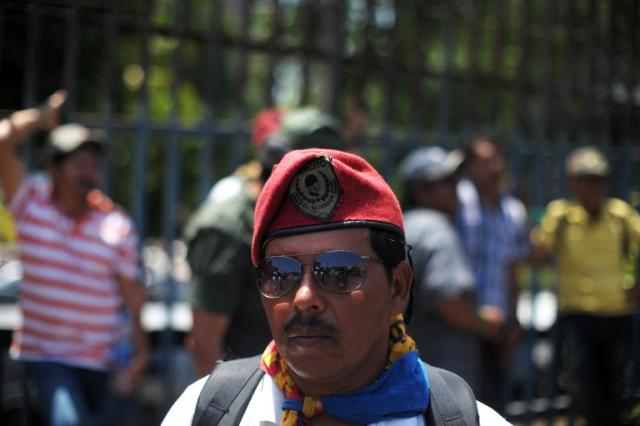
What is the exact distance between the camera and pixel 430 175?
463 centimetres

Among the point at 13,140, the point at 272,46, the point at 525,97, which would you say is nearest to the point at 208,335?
the point at 13,140

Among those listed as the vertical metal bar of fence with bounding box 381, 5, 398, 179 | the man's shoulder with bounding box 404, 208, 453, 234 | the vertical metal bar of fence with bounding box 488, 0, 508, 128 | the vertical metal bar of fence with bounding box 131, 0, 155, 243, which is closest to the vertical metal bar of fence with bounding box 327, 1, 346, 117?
the vertical metal bar of fence with bounding box 381, 5, 398, 179

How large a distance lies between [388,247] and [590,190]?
468cm

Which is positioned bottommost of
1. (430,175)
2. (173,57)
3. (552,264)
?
(552,264)

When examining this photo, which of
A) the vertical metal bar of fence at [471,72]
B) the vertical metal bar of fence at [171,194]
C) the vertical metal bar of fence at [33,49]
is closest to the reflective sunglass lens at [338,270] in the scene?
the vertical metal bar of fence at [33,49]

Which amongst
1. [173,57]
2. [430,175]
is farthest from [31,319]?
[430,175]

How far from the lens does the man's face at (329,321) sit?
1.94m

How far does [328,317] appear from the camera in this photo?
1.96m

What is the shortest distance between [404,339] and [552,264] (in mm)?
5019

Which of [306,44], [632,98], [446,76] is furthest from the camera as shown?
[632,98]

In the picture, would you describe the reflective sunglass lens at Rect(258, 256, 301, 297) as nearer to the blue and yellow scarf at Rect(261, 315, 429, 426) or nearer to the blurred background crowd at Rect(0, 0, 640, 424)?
the blue and yellow scarf at Rect(261, 315, 429, 426)

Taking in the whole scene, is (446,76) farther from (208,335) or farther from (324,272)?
(324,272)

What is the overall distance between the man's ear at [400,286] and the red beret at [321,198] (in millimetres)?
110

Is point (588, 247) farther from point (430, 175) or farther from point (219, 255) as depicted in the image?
point (219, 255)
